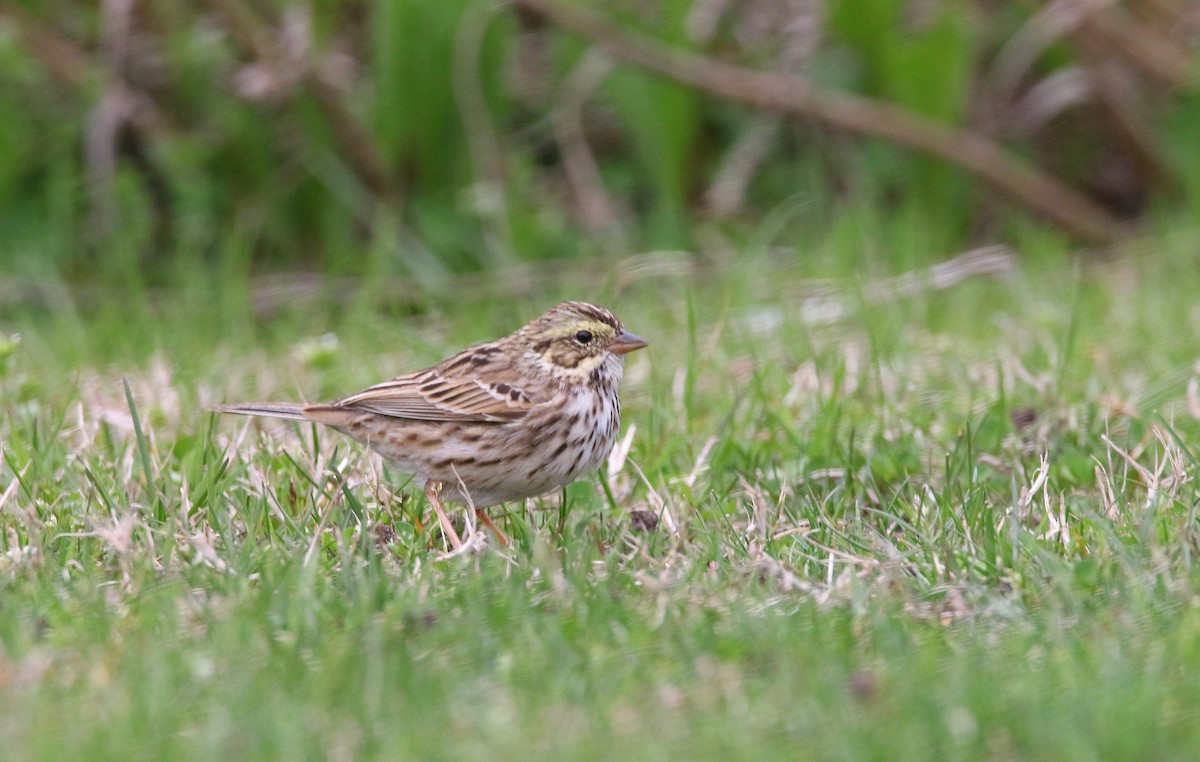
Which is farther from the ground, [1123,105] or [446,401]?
[1123,105]

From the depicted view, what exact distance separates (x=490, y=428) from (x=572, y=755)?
83.6 inches

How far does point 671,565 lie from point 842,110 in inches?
215

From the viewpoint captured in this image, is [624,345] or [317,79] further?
[317,79]

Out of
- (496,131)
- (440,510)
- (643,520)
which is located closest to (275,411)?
(440,510)

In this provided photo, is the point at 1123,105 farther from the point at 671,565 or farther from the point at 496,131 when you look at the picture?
the point at 671,565

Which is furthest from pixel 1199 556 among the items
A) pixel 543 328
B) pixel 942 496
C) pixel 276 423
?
pixel 276 423

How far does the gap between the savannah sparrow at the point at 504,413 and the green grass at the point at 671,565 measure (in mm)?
149

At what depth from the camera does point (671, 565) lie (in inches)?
171

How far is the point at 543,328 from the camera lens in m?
5.42

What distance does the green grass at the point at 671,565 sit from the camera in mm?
3215

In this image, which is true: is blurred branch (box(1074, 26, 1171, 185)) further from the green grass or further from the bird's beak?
the bird's beak

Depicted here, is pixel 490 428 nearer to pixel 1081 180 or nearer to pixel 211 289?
pixel 211 289

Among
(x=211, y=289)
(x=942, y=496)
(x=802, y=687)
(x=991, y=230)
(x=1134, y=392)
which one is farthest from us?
(x=991, y=230)

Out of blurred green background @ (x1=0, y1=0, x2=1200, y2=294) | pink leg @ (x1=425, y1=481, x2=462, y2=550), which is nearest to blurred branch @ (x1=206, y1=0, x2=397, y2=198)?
blurred green background @ (x1=0, y1=0, x2=1200, y2=294)
